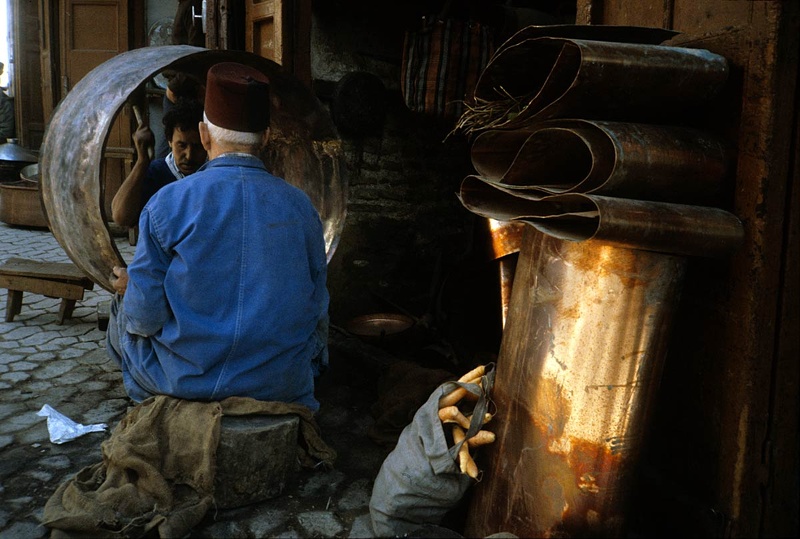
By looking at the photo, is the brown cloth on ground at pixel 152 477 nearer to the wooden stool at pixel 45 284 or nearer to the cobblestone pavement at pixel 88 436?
the cobblestone pavement at pixel 88 436

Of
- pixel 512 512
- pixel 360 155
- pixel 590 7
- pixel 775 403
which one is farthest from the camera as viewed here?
pixel 360 155

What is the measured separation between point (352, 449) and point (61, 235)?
1.92m

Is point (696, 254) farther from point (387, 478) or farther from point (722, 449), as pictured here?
point (387, 478)

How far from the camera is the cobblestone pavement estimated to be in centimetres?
280

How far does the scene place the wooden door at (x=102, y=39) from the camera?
940 cm

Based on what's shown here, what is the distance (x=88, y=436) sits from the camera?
3518 millimetres

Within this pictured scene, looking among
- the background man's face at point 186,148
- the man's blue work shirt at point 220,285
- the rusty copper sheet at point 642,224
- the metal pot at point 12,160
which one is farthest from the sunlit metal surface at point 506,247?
the metal pot at point 12,160

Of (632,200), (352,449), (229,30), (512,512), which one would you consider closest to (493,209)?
(632,200)

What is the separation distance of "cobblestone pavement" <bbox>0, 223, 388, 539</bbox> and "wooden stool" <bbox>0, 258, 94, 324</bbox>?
0.14 metres

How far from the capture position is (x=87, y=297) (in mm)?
6496

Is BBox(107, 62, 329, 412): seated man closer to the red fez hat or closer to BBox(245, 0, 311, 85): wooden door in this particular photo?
the red fez hat

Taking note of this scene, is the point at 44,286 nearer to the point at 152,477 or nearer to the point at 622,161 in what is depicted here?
the point at 152,477

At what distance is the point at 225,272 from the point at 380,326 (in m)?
2.51

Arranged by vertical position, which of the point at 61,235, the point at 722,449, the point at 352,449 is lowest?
the point at 352,449
